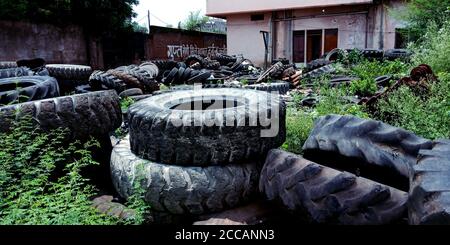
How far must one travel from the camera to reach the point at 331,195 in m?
1.71

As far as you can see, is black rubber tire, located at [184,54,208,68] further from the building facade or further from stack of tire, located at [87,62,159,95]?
the building facade

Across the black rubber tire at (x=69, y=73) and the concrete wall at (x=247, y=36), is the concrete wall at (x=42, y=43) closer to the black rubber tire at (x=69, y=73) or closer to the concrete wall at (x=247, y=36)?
the black rubber tire at (x=69, y=73)

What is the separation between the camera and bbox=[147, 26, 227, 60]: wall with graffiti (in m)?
18.5

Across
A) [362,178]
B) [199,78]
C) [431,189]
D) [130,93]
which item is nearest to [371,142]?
[362,178]

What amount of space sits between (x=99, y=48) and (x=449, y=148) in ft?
52.8

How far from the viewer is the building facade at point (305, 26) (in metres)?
15.0

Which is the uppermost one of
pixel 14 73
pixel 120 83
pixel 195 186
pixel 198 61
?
pixel 198 61

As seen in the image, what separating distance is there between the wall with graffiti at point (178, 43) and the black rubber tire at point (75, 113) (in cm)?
1586

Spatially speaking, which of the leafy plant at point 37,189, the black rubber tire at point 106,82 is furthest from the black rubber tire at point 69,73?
the leafy plant at point 37,189

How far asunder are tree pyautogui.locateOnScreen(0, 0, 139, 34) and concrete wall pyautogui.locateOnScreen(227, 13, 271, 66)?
19.5ft

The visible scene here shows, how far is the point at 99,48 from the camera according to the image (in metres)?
15.7

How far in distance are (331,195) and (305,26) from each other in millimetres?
16687

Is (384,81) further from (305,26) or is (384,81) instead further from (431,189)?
(305,26)
